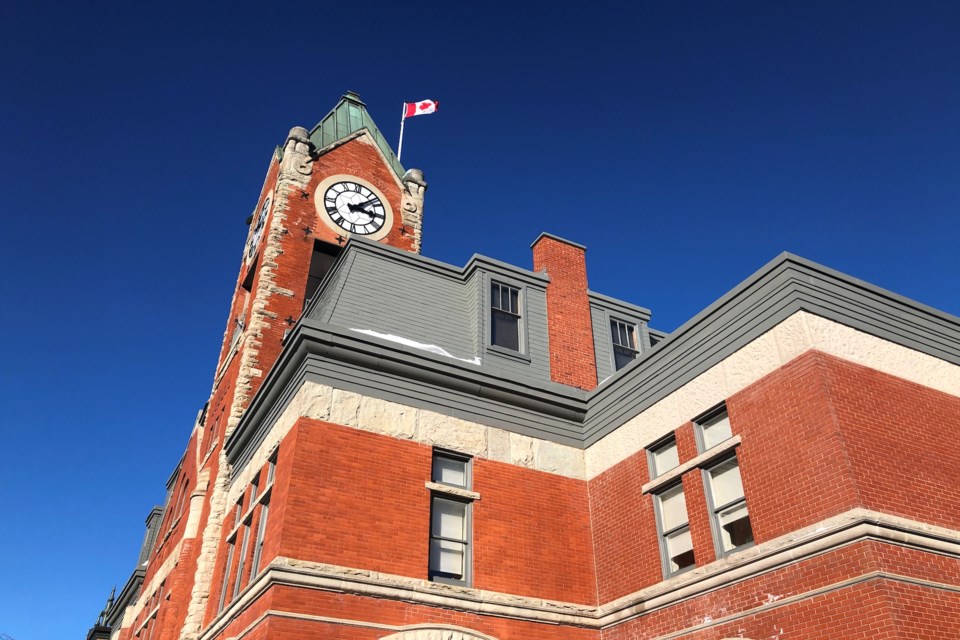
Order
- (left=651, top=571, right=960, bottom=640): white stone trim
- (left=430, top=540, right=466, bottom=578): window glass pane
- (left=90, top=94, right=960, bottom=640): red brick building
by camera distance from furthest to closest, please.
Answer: (left=430, top=540, right=466, bottom=578): window glass pane, (left=90, top=94, right=960, bottom=640): red brick building, (left=651, top=571, right=960, bottom=640): white stone trim

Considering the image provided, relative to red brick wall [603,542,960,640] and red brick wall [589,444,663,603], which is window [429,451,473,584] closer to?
red brick wall [589,444,663,603]

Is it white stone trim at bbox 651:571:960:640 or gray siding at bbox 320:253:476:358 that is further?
gray siding at bbox 320:253:476:358

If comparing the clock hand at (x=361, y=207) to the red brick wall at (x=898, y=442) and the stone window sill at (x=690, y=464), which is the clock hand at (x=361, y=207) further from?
the red brick wall at (x=898, y=442)

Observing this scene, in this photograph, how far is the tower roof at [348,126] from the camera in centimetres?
2923

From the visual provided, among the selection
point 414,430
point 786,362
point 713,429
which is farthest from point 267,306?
point 786,362

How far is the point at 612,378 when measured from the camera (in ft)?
53.7

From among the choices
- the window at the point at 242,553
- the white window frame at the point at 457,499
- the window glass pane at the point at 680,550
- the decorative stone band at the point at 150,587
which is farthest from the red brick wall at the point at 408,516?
the decorative stone band at the point at 150,587

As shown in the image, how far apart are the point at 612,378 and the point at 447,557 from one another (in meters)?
5.14

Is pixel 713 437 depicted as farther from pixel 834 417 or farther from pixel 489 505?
pixel 489 505

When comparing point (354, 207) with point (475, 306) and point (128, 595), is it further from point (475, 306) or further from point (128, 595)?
point (128, 595)

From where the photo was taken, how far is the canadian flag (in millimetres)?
32281

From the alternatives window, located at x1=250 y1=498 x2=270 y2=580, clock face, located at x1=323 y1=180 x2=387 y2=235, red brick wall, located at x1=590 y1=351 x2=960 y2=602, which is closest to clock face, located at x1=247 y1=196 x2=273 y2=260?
clock face, located at x1=323 y1=180 x2=387 y2=235

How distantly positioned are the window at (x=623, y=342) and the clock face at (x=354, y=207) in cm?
993

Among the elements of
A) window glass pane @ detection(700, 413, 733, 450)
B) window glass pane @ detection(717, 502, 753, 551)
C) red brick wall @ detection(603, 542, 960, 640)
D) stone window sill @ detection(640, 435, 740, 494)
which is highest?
window glass pane @ detection(700, 413, 733, 450)
